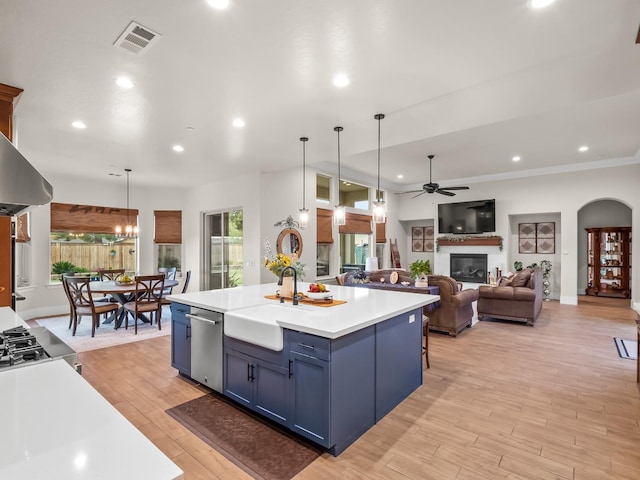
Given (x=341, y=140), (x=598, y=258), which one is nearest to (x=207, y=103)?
(x=341, y=140)

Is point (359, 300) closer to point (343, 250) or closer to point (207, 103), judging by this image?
point (207, 103)

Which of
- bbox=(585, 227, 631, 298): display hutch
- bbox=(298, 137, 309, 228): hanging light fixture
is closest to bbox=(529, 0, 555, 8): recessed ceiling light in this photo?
bbox=(298, 137, 309, 228): hanging light fixture

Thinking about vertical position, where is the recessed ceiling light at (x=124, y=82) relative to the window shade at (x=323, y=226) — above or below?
above

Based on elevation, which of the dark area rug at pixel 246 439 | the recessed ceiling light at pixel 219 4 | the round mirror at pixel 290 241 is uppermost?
the recessed ceiling light at pixel 219 4

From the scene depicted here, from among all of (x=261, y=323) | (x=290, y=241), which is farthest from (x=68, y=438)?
(x=290, y=241)

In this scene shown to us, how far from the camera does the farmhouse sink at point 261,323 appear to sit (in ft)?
8.16

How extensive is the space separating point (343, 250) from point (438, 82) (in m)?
5.79

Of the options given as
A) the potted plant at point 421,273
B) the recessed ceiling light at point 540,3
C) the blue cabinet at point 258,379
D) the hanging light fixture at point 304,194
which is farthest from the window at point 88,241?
the recessed ceiling light at point 540,3

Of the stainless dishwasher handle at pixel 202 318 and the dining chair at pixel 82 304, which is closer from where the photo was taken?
the stainless dishwasher handle at pixel 202 318

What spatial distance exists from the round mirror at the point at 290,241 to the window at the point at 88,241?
13.3ft

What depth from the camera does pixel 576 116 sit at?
4.79 metres

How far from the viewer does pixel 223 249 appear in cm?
798

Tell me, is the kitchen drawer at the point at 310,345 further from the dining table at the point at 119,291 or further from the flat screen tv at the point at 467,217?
the flat screen tv at the point at 467,217

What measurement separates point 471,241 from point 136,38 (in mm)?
8964
